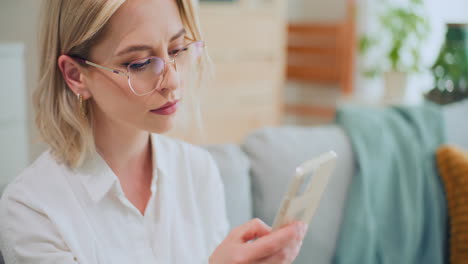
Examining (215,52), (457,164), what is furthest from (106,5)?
(215,52)

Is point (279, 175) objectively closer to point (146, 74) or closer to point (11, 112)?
point (146, 74)

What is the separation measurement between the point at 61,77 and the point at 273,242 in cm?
49

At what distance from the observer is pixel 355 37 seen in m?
4.04

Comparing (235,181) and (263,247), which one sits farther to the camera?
(235,181)

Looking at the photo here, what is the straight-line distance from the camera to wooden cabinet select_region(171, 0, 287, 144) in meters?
3.42

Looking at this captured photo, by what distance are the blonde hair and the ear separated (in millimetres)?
16

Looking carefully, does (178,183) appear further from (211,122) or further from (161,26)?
(211,122)

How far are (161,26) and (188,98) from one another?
0.90ft

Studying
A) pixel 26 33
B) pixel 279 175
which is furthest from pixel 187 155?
pixel 26 33

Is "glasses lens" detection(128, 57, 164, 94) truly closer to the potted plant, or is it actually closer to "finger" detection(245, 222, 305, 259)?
"finger" detection(245, 222, 305, 259)

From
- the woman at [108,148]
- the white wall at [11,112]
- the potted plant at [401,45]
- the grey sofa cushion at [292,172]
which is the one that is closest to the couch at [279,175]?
the grey sofa cushion at [292,172]

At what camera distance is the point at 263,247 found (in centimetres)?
88

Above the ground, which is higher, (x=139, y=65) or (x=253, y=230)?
(x=139, y=65)

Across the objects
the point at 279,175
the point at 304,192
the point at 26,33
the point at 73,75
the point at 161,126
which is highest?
the point at 26,33
